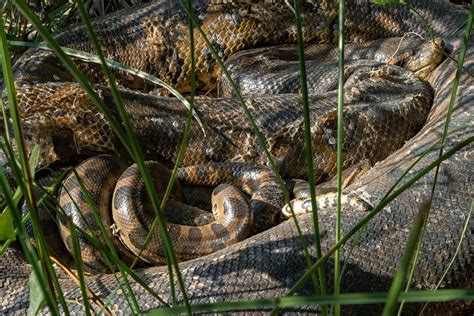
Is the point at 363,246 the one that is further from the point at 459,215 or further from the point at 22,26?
the point at 22,26

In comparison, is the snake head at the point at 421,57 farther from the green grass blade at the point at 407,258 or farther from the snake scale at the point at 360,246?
the green grass blade at the point at 407,258

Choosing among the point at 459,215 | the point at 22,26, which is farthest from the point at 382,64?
the point at 22,26

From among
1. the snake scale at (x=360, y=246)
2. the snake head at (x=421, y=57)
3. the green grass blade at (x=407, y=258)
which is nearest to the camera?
the green grass blade at (x=407, y=258)

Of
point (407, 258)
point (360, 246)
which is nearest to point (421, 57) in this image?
point (360, 246)

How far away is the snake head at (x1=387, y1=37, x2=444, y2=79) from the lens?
21.2 ft

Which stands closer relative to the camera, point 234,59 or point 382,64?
point 382,64

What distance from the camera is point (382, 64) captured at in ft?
21.1

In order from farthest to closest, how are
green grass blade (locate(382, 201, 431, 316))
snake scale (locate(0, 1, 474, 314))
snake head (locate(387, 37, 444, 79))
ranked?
snake head (locate(387, 37, 444, 79)), snake scale (locate(0, 1, 474, 314)), green grass blade (locate(382, 201, 431, 316))

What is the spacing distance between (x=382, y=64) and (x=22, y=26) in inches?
125

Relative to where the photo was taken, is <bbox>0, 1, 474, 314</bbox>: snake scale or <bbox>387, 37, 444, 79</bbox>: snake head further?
<bbox>387, 37, 444, 79</bbox>: snake head

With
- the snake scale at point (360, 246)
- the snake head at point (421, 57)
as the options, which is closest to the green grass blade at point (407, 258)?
the snake scale at point (360, 246)

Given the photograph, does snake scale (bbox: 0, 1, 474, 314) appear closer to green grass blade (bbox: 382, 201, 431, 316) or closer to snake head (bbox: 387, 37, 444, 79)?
snake head (bbox: 387, 37, 444, 79)

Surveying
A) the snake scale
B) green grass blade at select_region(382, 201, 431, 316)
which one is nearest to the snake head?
the snake scale

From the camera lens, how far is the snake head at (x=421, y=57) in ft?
21.2
